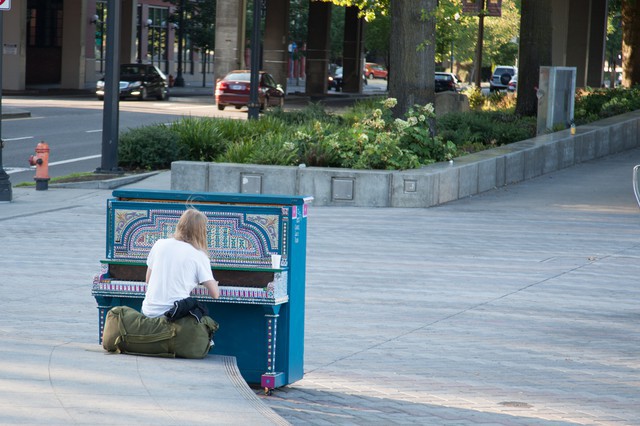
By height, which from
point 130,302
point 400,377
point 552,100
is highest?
point 552,100

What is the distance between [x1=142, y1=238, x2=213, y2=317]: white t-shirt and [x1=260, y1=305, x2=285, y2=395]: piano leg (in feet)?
1.44

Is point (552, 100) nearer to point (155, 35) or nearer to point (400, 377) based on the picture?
point (400, 377)

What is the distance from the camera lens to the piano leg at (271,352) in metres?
7.03

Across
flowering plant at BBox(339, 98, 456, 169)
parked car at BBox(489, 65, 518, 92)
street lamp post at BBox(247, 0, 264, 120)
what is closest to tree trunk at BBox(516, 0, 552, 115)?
street lamp post at BBox(247, 0, 264, 120)

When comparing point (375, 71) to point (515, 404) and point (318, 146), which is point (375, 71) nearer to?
point (318, 146)

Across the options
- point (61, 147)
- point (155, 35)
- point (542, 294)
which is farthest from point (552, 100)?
point (155, 35)

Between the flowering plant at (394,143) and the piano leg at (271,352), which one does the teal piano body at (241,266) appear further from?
the flowering plant at (394,143)

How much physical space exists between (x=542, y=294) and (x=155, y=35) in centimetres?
7502

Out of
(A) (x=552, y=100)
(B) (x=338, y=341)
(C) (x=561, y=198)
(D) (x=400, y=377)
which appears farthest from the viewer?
(A) (x=552, y=100)

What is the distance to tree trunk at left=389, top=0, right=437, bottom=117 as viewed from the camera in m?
19.7

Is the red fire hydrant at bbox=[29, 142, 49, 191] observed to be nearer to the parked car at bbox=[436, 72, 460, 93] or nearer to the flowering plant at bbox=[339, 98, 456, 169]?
the flowering plant at bbox=[339, 98, 456, 169]

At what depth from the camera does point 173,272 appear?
22.6 feet

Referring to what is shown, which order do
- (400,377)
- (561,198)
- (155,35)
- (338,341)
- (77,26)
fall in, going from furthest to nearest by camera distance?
(155,35) → (77,26) → (561,198) → (338,341) → (400,377)

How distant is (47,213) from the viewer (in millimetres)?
16141
